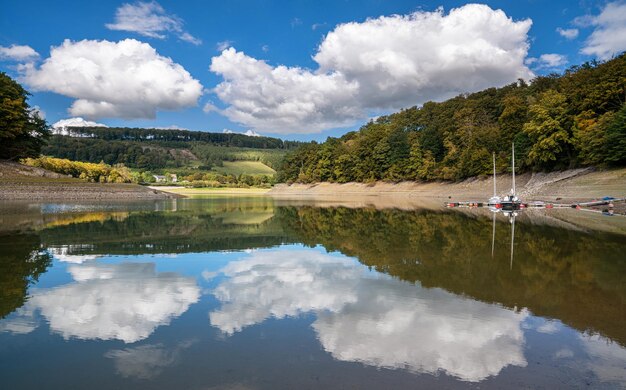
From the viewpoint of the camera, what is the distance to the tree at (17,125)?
2474 inches

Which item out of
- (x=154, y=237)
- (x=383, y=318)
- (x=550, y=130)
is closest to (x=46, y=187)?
(x=154, y=237)

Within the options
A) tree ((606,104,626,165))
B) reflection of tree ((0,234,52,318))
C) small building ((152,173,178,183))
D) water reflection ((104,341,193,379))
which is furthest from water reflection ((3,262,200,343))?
small building ((152,173,178,183))

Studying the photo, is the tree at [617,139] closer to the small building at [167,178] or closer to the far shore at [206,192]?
the far shore at [206,192]

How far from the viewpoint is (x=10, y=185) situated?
184 feet

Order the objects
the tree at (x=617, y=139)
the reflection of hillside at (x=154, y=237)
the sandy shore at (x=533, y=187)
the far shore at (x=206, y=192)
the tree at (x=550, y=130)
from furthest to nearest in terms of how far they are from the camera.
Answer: the far shore at (x=206, y=192) < the tree at (x=550, y=130) < the sandy shore at (x=533, y=187) < the tree at (x=617, y=139) < the reflection of hillside at (x=154, y=237)

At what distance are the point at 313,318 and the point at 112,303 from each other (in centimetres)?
447

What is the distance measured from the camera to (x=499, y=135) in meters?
74.4

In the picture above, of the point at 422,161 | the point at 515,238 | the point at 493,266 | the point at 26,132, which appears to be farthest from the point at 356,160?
the point at 493,266

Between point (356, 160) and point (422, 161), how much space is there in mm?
25087

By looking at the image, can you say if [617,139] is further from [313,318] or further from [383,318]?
[313,318]

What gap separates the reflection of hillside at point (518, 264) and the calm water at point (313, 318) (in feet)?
0.27

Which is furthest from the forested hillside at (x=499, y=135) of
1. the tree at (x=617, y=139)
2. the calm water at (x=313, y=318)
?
the calm water at (x=313, y=318)

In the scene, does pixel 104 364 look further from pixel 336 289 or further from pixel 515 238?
pixel 515 238

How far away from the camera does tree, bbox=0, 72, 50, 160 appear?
206 feet
